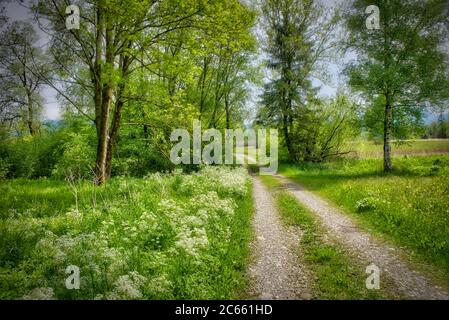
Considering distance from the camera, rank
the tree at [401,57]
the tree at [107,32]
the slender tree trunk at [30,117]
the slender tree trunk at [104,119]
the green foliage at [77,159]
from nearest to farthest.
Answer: the tree at [107,32], the slender tree trunk at [104,119], the tree at [401,57], the green foliage at [77,159], the slender tree trunk at [30,117]

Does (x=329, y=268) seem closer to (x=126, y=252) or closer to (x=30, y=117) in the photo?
(x=126, y=252)

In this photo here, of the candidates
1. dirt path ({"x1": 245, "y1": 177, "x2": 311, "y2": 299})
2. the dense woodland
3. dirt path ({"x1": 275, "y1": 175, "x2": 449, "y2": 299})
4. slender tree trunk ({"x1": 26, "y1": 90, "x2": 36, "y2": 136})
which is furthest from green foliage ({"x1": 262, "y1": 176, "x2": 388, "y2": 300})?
slender tree trunk ({"x1": 26, "y1": 90, "x2": 36, "y2": 136})

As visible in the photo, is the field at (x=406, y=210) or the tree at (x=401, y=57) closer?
the field at (x=406, y=210)

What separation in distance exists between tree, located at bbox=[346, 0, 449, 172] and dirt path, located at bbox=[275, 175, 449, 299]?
13.0 metres

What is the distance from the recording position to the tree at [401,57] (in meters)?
19.7

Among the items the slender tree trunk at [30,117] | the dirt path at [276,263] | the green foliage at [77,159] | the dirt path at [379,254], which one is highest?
the slender tree trunk at [30,117]

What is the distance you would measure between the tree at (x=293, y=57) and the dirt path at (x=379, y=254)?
760 inches

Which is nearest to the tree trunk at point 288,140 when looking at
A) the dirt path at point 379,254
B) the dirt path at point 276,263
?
the dirt path at point 379,254

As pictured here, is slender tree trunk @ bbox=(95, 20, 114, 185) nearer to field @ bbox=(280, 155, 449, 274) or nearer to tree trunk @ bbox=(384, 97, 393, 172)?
field @ bbox=(280, 155, 449, 274)

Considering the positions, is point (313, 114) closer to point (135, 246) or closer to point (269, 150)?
point (269, 150)

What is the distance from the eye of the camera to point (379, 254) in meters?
7.55

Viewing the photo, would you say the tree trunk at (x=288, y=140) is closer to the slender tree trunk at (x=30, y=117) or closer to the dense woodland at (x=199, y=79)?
the dense woodland at (x=199, y=79)
